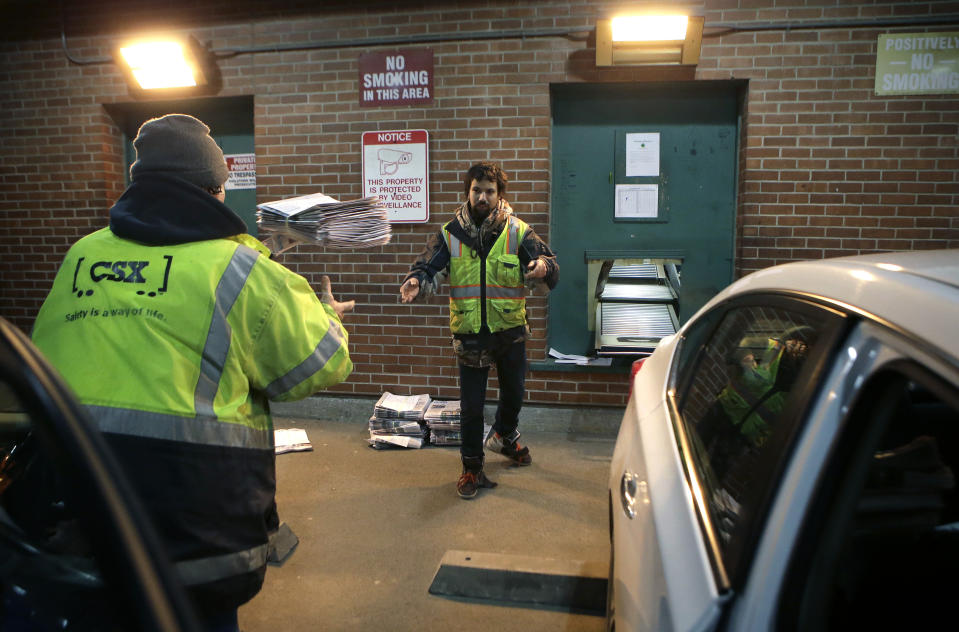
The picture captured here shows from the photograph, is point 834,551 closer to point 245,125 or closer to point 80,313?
point 80,313

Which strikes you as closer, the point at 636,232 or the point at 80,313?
the point at 80,313

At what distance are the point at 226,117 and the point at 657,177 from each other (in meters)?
3.86

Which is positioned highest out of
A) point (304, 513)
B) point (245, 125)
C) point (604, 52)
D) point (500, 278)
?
point (604, 52)

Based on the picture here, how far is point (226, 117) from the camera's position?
607cm

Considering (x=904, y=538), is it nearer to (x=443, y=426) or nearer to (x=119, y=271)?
(x=119, y=271)

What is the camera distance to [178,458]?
Result: 1.44m

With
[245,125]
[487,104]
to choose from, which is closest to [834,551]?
[487,104]

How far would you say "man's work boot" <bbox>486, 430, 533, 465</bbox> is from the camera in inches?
180

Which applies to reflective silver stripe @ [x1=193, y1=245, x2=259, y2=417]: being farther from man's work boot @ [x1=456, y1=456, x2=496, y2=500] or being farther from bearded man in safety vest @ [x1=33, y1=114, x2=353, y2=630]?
man's work boot @ [x1=456, y1=456, x2=496, y2=500]

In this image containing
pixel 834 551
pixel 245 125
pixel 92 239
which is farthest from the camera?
pixel 245 125

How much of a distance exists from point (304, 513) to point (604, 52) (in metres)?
3.80

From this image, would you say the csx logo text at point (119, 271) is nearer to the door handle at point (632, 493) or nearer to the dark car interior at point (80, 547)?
the dark car interior at point (80, 547)

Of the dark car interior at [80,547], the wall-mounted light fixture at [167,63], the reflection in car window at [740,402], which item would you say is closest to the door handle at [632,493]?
the reflection in car window at [740,402]

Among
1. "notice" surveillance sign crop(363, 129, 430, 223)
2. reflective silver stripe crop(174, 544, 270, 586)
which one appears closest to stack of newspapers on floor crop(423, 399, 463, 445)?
"notice" surveillance sign crop(363, 129, 430, 223)
